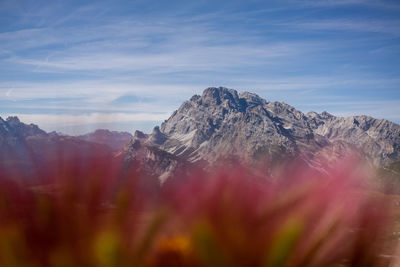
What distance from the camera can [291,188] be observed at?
1.29m

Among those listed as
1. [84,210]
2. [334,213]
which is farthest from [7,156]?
[334,213]

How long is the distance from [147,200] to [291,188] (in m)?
0.59

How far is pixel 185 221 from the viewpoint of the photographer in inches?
42.9

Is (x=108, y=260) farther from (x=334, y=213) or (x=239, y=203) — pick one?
(x=334, y=213)

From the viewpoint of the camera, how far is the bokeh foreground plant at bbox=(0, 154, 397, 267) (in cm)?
102

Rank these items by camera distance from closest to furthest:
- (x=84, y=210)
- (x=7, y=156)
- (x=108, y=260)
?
(x=108, y=260), (x=84, y=210), (x=7, y=156)

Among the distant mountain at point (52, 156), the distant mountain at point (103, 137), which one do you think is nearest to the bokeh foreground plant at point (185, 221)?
the distant mountain at point (52, 156)

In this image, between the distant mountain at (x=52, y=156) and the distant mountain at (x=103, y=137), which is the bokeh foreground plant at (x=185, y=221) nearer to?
the distant mountain at (x=52, y=156)

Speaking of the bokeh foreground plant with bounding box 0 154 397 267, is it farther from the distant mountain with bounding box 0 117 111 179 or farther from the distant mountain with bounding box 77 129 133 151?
the distant mountain with bounding box 77 129 133 151

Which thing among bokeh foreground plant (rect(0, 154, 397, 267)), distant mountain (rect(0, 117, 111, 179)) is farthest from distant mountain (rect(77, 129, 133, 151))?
bokeh foreground plant (rect(0, 154, 397, 267))

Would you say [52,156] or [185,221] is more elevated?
[52,156]

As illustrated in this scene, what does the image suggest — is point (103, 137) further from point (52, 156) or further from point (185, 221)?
point (185, 221)

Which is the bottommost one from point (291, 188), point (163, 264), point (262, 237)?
point (163, 264)

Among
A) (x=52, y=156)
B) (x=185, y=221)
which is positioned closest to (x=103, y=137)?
(x=52, y=156)
